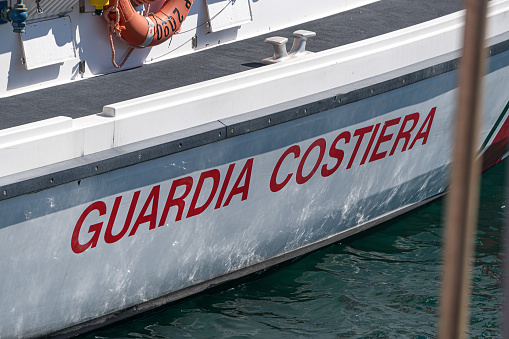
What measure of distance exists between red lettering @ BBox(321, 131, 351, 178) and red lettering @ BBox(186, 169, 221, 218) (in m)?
0.81

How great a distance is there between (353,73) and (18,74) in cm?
200

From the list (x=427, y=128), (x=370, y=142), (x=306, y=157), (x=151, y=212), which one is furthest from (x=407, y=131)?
(x=151, y=212)

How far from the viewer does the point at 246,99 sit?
427 centimetres

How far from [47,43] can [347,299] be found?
7.62 feet

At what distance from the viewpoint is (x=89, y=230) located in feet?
12.5

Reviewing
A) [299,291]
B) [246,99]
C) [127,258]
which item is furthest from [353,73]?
[127,258]

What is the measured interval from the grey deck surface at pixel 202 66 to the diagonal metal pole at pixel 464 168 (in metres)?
3.20

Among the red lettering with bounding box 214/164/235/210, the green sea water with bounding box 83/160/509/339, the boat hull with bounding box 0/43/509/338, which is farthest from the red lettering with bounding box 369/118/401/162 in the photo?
the red lettering with bounding box 214/164/235/210

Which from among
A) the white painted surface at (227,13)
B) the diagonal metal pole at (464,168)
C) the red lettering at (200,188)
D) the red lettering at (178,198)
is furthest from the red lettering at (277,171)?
the diagonal metal pole at (464,168)

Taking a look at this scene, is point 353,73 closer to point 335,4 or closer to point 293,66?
point 293,66

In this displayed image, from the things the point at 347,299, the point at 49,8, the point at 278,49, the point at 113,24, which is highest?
the point at 49,8

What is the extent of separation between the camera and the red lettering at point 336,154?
4.69m

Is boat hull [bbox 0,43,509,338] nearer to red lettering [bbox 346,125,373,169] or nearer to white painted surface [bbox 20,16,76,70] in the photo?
red lettering [bbox 346,125,373,169]

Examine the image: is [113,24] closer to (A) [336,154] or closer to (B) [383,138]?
(A) [336,154]
